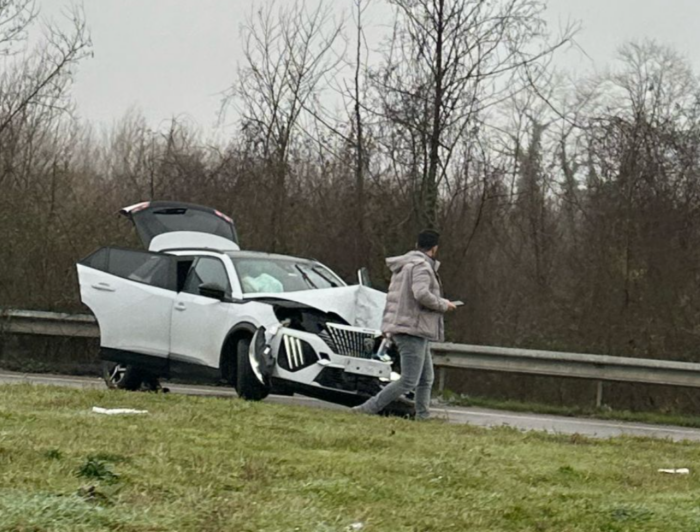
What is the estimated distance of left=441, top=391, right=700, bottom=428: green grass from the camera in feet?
49.6

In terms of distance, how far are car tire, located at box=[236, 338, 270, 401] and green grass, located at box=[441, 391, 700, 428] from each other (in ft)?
15.2

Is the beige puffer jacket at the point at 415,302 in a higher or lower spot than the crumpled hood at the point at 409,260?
lower

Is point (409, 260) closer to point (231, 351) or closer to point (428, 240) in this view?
point (428, 240)

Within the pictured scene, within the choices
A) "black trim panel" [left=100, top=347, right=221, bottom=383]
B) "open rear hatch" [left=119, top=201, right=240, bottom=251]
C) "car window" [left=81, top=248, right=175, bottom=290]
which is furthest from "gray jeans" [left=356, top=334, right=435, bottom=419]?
"open rear hatch" [left=119, top=201, right=240, bottom=251]

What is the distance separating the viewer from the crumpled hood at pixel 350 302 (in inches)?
458

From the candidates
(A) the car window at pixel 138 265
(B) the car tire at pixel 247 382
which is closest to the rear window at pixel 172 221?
(A) the car window at pixel 138 265

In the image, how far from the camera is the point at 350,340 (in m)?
11.4

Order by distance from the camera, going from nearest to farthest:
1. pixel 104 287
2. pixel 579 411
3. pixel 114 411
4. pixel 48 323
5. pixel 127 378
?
pixel 114 411 < pixel 104 287 < pixel 127 378 < pixel 579 411 < pixel 48 323

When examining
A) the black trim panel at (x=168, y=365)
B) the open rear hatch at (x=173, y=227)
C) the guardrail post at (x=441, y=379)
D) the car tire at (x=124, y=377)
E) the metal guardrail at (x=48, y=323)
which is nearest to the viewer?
the black trim panel at (x=168, y=365)

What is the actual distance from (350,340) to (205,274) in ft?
7.45

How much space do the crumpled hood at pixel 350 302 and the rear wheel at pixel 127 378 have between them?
2.22m

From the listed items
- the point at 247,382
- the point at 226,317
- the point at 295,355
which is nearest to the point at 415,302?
the point at 295,355

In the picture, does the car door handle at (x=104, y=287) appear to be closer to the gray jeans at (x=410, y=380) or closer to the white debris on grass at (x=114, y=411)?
the gray jeans at (x=410, y=380)

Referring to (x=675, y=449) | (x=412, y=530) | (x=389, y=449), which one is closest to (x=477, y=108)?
(x=675, y=449)
